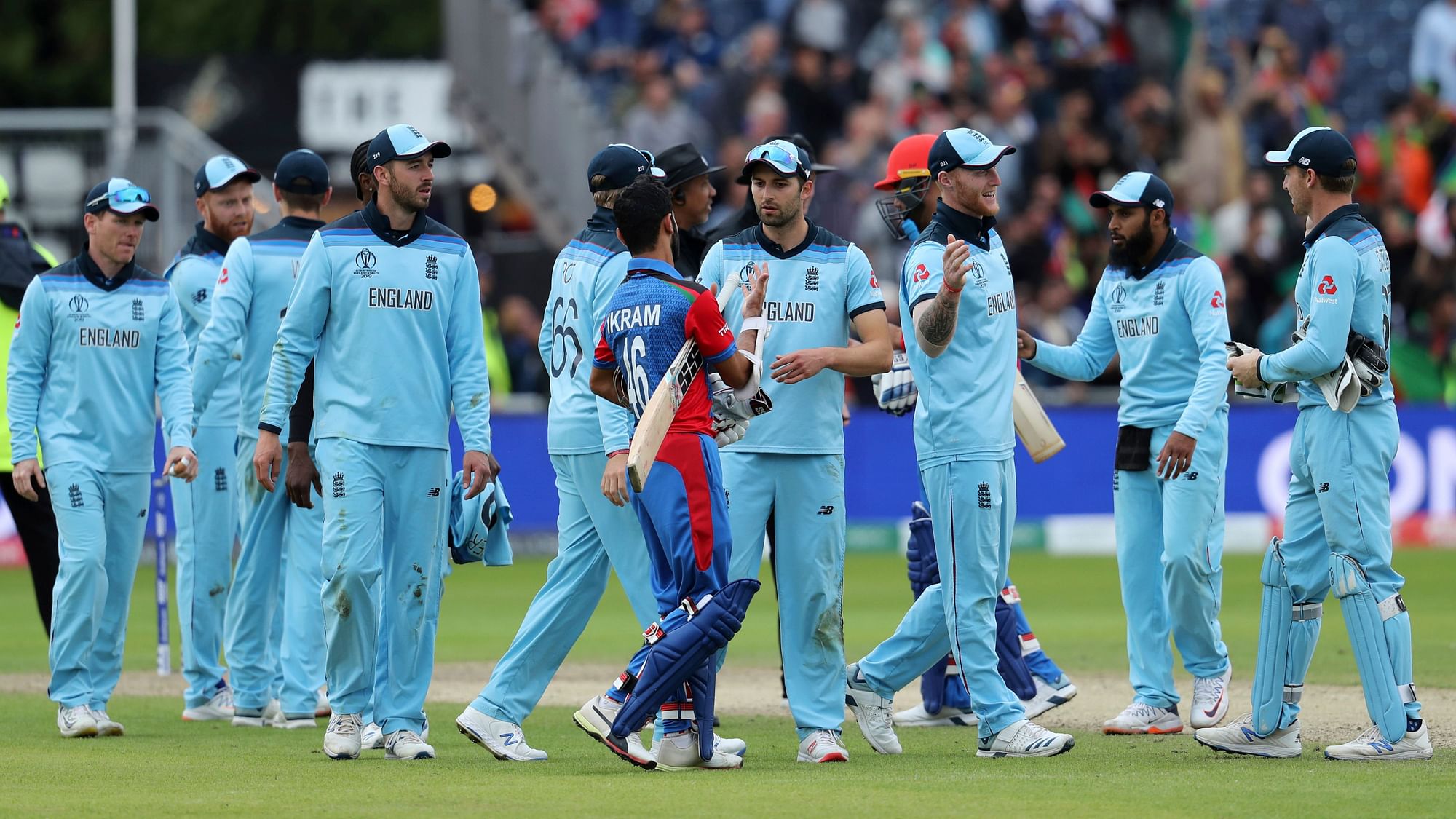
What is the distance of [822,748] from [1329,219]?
10.8ft

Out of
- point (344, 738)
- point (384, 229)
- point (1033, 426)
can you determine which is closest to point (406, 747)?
point (344, 738)

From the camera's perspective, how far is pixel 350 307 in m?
9.23

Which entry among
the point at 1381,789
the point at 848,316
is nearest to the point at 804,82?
the point at 848,316

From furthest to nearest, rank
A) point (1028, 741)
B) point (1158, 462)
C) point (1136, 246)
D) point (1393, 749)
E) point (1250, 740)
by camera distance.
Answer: point (1136, 246) < point (1158, 462) < point (1250, 740) < point (1028, 741) < point (1393, 749)

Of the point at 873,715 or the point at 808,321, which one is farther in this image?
the point at 873,715

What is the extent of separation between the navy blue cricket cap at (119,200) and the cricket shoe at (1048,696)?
527 cm

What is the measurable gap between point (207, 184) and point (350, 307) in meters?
2.88

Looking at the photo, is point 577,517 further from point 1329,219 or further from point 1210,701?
point 1329,219

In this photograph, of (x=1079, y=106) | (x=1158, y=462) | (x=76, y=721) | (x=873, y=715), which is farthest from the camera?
(x=1079, y=106)

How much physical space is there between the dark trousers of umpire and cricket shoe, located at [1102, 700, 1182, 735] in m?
6.12

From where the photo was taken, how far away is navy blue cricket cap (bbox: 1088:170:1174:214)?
10.4 m

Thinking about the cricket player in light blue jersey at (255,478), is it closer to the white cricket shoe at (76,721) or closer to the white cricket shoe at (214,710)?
the white cricket shoe at (214,710)

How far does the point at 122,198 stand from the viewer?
1063 centimetres

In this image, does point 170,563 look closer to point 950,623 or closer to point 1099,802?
point 950,623
